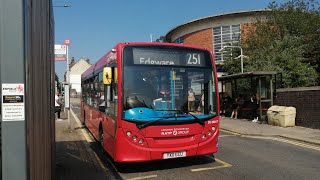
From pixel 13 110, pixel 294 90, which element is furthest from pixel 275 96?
pixel 13 110

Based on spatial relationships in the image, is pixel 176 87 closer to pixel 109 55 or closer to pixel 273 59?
pixel 109 55

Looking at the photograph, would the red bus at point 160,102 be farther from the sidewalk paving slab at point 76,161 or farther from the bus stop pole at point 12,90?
the bus stop pole at point 12,90

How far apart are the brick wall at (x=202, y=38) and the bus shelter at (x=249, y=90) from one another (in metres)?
18.7

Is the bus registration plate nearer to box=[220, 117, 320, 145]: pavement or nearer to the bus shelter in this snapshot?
box=[220, 117, 320, 145]: pavement

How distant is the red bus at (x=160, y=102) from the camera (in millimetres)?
7645

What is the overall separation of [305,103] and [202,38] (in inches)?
1134

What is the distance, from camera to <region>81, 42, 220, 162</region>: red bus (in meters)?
7.64

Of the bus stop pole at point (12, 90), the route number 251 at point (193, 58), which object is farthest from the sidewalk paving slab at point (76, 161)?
the bus stop pole at point (12, 90)

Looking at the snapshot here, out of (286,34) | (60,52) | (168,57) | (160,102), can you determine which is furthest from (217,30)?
(160,102)

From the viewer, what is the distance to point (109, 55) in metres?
9.16

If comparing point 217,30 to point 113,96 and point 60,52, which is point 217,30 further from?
point 113,96

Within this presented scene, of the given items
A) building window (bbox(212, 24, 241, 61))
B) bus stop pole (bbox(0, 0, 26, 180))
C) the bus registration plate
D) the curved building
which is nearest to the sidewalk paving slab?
the bus registration plate

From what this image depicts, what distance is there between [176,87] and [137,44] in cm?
123

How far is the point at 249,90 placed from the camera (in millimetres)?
21500
